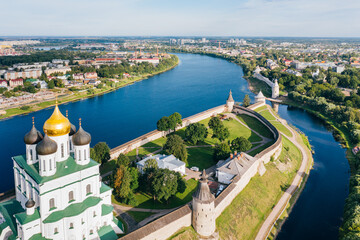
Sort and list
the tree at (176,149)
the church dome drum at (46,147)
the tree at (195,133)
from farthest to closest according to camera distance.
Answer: the tree at (195,133)
the tree at (176,149)
the church dome drum at (46,147)

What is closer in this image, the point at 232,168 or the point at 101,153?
the point at 232,168

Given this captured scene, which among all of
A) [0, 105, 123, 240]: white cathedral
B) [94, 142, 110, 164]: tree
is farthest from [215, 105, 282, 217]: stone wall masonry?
[94, 142, 110, 164]: tree

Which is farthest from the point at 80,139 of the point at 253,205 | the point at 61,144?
the point at 253,205

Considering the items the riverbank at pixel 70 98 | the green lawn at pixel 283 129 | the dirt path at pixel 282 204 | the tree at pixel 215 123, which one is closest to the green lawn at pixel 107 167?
the tree at pixel 215 123

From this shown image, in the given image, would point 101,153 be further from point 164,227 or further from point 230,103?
point 230,103

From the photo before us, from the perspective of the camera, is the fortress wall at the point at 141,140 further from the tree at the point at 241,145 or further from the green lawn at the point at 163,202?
the tree at the point at 241,145

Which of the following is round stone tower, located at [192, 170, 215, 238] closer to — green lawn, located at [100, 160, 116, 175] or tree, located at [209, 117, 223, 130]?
green lawn, located at [100, 160, 116, 175]
